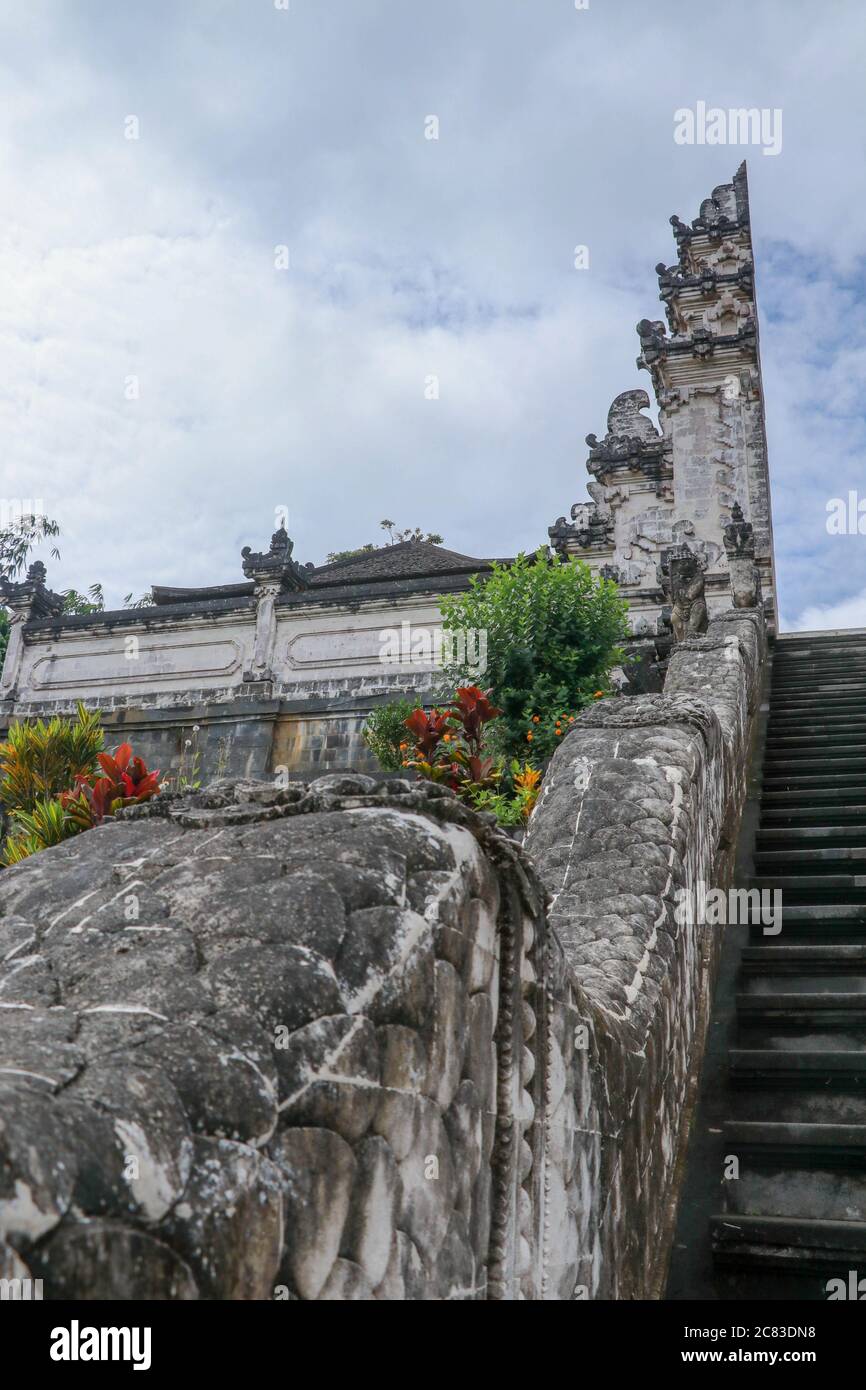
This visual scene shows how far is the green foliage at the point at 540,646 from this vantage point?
9625mm

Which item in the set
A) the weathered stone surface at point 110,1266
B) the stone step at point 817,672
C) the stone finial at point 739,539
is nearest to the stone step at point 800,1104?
the weathered stone surface at point 110,1266

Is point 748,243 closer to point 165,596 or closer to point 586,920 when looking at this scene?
point 165,596

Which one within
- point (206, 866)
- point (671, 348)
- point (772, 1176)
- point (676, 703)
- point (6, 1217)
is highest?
point (671, 348)

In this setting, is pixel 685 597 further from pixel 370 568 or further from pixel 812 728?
pixel 370 568

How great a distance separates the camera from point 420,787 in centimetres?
222

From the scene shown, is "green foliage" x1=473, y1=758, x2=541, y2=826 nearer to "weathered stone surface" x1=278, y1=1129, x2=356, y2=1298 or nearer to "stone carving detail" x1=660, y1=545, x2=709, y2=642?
"stone carving detail" x1=660, y1=545, x2=709, y2=642

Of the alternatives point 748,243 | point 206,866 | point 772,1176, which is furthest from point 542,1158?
point 748,243

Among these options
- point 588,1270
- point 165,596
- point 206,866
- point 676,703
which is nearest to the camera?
point 206,866

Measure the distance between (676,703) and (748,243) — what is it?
54.9 ft

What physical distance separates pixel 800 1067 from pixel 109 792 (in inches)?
177

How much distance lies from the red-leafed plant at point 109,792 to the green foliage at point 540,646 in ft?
11.3

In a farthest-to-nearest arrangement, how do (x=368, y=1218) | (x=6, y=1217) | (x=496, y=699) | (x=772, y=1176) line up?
(x=496, y=699)
(x=772, y=1176)
(x=368, y=1218)
(x=6, y=1217)

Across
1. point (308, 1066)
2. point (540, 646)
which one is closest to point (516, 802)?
point (540, 646)

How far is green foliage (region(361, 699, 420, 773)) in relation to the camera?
1169cm
